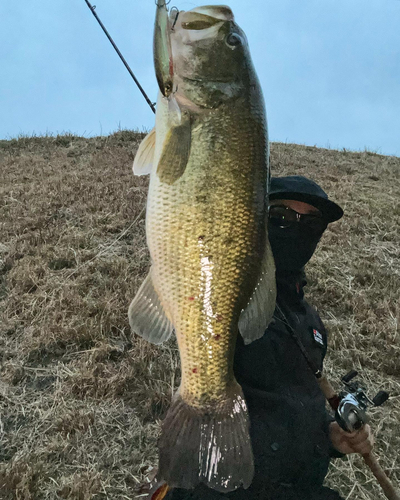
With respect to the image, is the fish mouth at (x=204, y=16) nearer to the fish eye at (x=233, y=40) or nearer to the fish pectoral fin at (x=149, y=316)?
the fish eye at (x=233, y=40)

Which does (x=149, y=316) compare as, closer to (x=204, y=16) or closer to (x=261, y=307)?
(x=261, y=307)

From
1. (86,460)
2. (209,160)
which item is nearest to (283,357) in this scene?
(209,160)

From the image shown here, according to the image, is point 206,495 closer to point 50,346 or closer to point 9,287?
point 50,346

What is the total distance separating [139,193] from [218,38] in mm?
5987

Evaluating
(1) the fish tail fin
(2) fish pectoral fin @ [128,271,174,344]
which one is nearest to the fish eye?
(2) fish pectoral fin @ [128,271,174,344]

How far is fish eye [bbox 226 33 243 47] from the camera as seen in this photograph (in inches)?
63.4

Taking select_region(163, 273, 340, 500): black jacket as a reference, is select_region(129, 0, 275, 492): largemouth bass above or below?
above

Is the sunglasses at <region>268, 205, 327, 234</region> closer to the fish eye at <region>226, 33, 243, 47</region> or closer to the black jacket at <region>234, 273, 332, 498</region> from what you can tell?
the black jacket at <region>234, 273, 332, 498</region>

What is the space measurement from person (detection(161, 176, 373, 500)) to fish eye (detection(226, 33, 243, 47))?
1151 millimetres

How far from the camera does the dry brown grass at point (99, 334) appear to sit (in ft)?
9.92

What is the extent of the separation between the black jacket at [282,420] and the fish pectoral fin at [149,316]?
0.71m

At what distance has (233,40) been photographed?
5.31ft

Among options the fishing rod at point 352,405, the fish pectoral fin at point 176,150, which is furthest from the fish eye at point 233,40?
the fishing rod at point 352,405

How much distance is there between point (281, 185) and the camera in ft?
8.75
